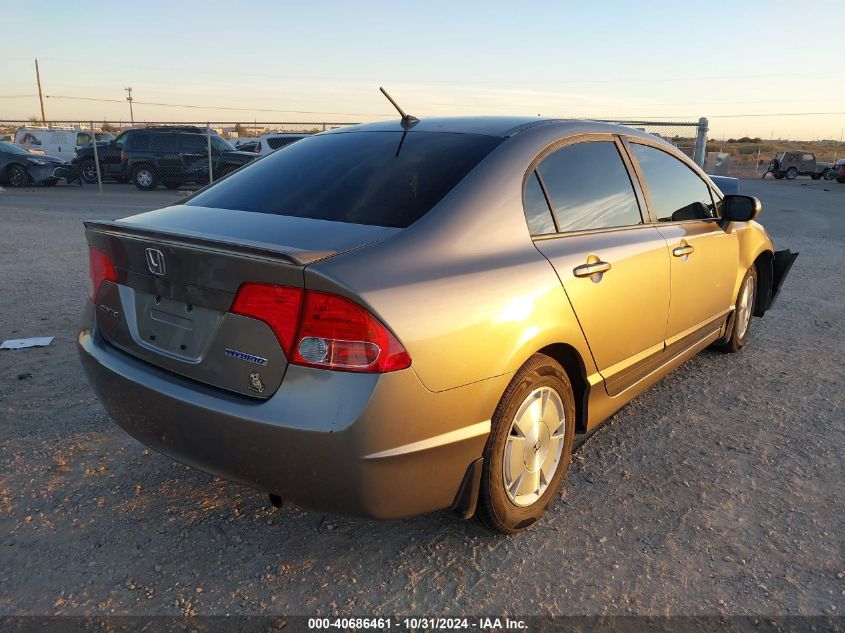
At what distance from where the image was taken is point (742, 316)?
16.1 feet

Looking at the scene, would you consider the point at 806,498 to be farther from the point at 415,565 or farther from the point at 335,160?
the point at 335,160

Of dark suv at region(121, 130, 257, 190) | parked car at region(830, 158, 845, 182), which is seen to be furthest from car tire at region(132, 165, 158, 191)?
parked car at region(830, 158, 845, 182)

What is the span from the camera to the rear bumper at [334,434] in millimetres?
1970

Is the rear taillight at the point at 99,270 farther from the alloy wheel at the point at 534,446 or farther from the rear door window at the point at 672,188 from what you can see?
the rear door window at the point at 672,188

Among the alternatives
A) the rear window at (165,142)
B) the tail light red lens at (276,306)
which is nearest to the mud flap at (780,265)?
the tail light red lens at (276,306)

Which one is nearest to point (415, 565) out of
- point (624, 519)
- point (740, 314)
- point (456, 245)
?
point (624, 519)

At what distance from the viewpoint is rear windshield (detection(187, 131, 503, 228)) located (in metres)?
2.45

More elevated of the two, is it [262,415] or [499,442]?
[262,415]

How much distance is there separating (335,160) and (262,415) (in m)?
1.33

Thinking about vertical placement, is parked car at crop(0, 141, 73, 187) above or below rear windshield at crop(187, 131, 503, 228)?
below

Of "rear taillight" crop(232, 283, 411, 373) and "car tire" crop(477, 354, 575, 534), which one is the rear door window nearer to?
"car tire" crop(477, 354, 575, 534)

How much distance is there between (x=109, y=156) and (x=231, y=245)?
67.4ft

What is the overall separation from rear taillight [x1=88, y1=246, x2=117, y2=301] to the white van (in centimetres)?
2502

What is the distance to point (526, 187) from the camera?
2688 millimetres
